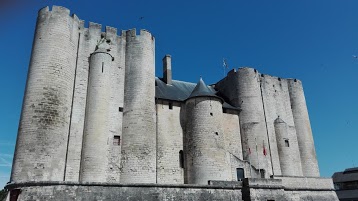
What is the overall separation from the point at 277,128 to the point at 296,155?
8.34 feet

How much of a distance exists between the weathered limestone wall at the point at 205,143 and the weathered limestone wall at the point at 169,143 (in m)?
0.57

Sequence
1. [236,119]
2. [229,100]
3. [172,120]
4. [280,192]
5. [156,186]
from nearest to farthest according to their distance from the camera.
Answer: [156,186] → [280,192] → [172,120] → [236,119] → [229,100]

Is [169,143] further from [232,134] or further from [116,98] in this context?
[232,134]

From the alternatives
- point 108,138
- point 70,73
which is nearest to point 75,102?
point 70,73

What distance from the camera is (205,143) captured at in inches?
752

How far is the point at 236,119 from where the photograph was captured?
23.7 metres

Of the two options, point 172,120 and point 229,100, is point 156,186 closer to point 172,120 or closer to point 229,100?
point 172,120

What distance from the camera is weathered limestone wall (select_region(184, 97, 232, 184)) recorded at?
18547mm

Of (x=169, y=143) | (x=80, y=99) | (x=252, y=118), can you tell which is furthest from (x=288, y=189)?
(x=80, y=99)

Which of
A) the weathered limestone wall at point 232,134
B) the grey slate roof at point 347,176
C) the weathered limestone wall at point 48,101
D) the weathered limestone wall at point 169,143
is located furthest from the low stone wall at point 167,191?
the grey slate roof at point 347,176

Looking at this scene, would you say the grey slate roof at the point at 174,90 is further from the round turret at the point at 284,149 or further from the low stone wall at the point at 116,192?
the low stone wall at the point at 116,192

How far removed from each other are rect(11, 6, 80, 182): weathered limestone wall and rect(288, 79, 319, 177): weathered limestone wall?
18.3 metres

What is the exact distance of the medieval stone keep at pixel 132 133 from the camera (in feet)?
49.8

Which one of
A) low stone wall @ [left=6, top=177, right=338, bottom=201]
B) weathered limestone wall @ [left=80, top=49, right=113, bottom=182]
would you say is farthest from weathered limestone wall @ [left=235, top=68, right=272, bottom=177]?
weathered limestone wall @ [left=80, top=49, right=113, bottom=182]
